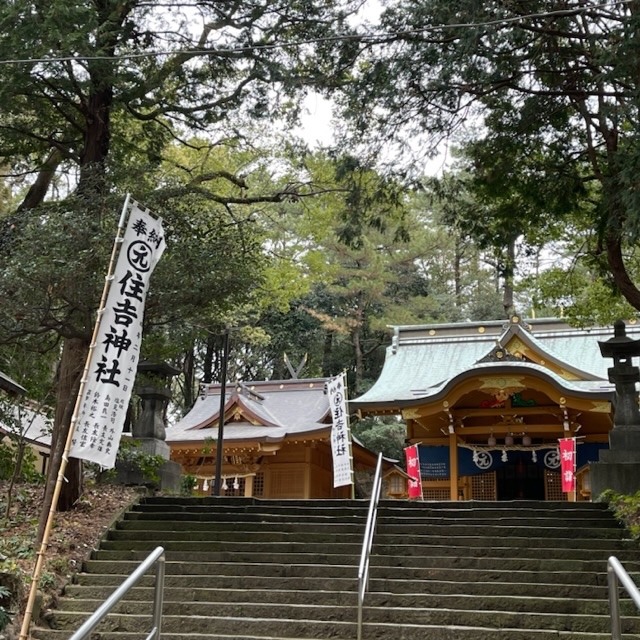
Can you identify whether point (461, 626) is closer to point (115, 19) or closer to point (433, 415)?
point (115, 19)

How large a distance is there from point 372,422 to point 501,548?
19257 millimetres

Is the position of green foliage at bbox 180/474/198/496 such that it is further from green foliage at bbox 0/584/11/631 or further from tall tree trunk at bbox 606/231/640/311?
tall tree trunk at bbox 606/231/640/311

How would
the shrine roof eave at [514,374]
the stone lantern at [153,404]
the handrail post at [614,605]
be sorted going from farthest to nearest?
the shrine roof eave at [514,374], the stone lantern at [153,404], the handrail post at [614,605]

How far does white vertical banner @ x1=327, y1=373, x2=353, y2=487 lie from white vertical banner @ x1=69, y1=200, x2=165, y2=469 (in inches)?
254

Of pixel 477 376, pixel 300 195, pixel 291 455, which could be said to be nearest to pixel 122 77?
pixel 300 195

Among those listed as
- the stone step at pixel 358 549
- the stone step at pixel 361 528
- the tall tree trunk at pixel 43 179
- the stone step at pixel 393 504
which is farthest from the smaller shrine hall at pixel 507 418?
the tall tree trunk at pixel 43 179

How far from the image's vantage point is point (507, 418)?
1642cm

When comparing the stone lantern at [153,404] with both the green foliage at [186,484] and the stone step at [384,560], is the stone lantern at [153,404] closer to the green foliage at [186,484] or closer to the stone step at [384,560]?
the green foliage at [186,484]

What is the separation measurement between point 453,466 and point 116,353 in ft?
36.1

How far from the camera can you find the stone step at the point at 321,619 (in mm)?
6336

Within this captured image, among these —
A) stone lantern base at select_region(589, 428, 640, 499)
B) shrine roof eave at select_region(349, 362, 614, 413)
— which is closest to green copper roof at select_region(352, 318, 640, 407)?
shrine roof eave at select_region(349, 362, 614, 413)

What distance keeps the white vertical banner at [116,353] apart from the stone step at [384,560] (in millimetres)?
1927

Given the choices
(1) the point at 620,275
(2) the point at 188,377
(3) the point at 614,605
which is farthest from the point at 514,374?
(2) the point at 188,377

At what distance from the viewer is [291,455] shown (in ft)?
61.6
